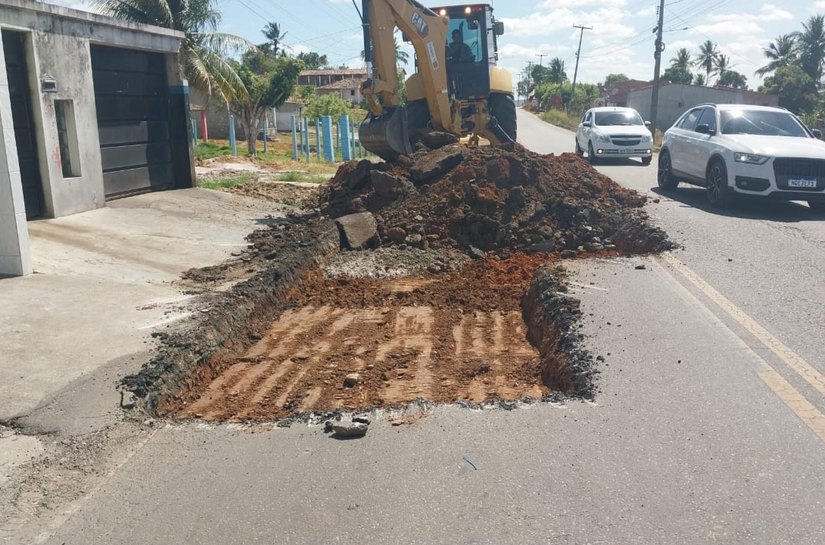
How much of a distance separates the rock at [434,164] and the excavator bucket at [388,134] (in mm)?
913

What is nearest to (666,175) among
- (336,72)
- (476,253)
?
(476,253)

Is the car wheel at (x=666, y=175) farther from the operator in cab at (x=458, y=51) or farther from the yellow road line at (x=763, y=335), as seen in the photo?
the yellow road line at (x=763, y=335)

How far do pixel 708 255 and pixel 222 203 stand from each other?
382 inches

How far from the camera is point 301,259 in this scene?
10289mm

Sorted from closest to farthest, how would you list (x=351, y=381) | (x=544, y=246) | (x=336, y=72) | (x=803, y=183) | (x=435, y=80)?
(x=351, y=381), (x=544, y=246), (x=803, y=183), (x=435, y=80), (x=336, y=72)

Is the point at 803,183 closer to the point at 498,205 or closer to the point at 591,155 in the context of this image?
the point at 498,205

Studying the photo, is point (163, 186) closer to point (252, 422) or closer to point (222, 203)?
point (222, 203)

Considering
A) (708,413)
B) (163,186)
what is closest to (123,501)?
(708,413)

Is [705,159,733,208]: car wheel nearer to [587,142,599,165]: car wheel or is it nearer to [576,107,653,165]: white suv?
[576,107,653,165]: white suv

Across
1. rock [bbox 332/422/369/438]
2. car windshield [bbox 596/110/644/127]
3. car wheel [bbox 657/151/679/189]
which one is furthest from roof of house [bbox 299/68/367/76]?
rock [bbox 332/422/369/438]

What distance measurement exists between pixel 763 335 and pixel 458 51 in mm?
11987

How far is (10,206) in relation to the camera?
8.45m

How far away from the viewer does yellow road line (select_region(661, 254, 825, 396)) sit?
18.3 ft

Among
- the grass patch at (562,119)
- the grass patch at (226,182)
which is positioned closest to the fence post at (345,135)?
the grass patch at (226,182)
